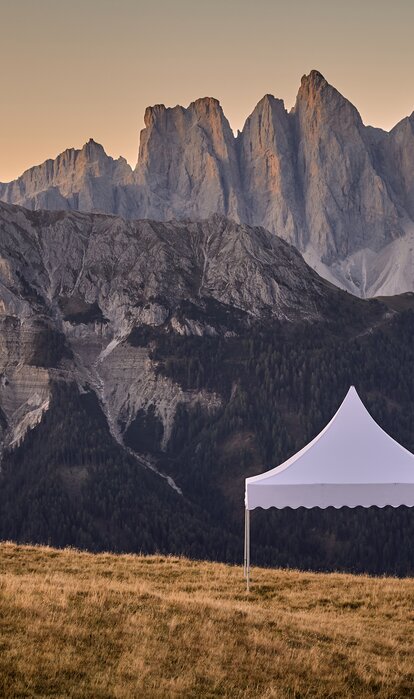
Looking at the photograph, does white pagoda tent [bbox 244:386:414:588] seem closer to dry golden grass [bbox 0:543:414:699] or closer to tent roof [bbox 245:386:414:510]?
tent roof [bbox 245:386:414:510]

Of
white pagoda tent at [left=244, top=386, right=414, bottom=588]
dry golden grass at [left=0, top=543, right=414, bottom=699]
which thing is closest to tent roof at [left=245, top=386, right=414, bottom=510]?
white pagoda tent at [left=244, top=386, right=414, bottom=588]

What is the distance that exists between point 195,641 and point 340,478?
13820 mm

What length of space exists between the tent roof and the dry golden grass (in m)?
4.32

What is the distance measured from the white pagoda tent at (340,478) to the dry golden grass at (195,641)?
14.0ft

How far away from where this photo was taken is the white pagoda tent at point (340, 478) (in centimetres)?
3638

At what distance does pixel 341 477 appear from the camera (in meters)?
37.0

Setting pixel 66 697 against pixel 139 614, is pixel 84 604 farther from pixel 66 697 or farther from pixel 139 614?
pixel 66 697

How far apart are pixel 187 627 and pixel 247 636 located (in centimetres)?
143

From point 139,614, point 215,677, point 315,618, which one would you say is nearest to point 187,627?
point 139,614

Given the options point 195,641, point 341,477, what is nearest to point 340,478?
point 341,477

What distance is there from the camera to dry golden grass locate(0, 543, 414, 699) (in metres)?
21.5

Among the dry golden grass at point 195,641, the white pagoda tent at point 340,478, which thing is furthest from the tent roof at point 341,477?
the dry golden grass at point 195,641

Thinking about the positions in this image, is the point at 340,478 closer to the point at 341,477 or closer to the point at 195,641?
the point at 341,477

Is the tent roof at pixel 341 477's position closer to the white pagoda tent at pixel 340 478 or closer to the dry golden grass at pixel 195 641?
the white pagoda tent at pixel 340 478
